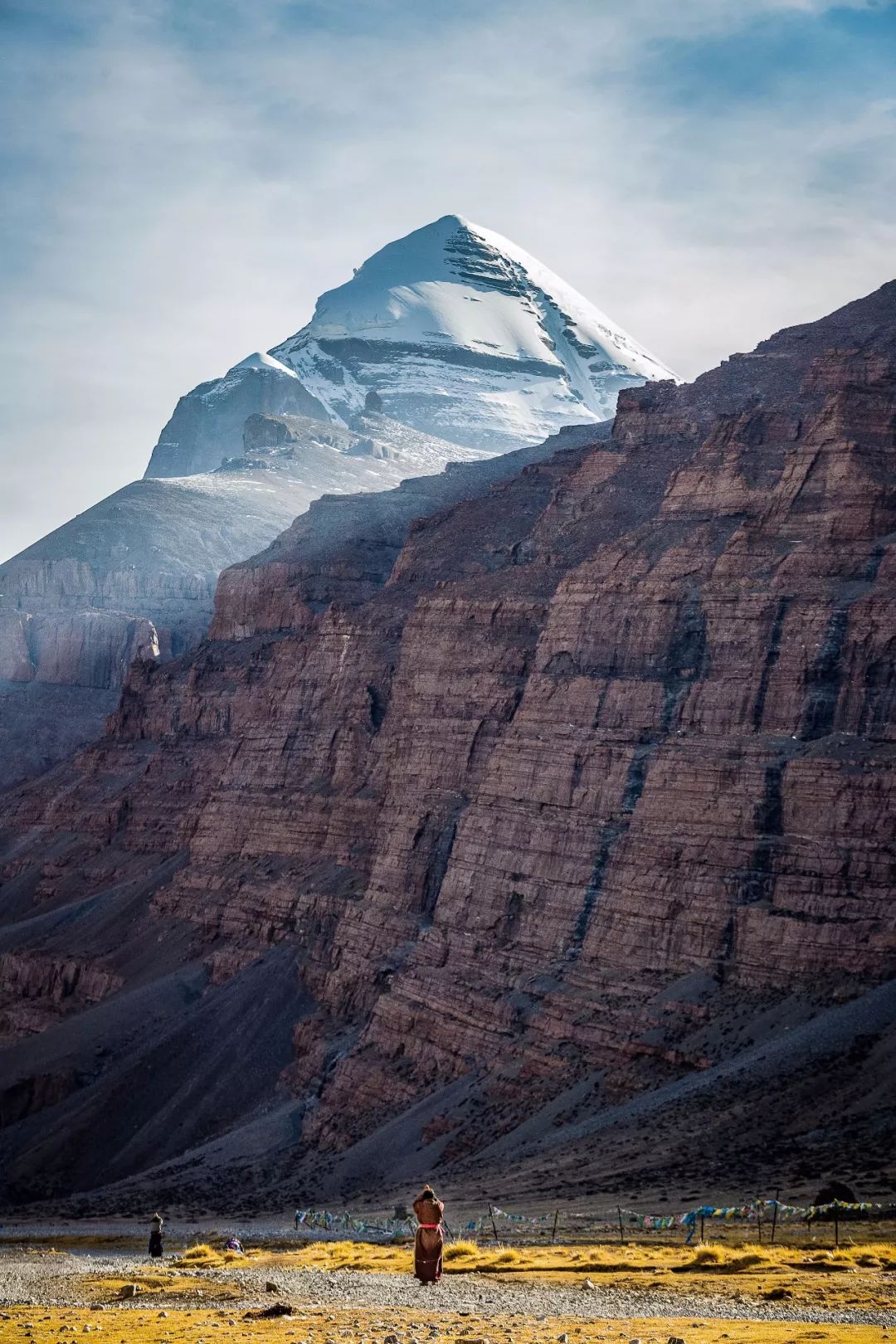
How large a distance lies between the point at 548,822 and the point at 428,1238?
6520cm

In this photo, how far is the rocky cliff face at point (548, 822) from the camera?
3366 inches

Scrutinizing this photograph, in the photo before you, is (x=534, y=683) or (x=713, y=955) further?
(x=534, y=683)

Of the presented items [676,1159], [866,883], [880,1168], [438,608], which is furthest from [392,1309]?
[438,608]

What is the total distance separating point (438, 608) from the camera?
12825 cm

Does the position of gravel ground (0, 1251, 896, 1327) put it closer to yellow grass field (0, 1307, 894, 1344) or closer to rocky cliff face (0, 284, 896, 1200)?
yellow grass field (0, 1307, 894, 1344)

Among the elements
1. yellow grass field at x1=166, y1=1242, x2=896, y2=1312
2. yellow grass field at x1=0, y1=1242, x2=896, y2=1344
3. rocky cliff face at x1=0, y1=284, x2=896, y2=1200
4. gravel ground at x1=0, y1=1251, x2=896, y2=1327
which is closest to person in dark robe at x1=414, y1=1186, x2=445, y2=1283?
gravel ground at x1=0, y1=1251, x2=896, y2=1327

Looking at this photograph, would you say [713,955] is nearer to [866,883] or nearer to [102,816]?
[866,883]

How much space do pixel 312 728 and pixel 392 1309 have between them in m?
108

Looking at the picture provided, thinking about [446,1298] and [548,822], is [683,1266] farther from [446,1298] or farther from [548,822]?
[548,822]

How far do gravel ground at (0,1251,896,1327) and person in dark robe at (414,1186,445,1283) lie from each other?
0.52m

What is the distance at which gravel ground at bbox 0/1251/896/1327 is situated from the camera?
34469 millimetres

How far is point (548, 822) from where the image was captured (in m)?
101

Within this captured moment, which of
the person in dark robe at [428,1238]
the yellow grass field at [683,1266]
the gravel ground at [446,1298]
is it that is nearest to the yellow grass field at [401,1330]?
the gravel ground at [446,1298]

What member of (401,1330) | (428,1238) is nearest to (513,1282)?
(428,1238)
